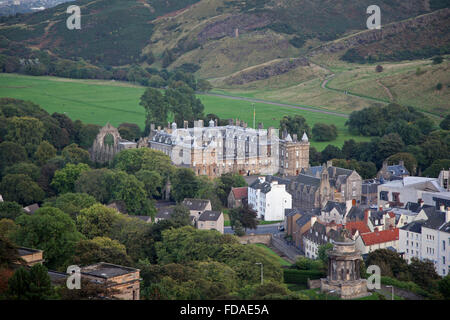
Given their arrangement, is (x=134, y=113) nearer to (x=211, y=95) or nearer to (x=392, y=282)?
(x=211, y=95)

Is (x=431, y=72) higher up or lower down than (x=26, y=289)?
higher up

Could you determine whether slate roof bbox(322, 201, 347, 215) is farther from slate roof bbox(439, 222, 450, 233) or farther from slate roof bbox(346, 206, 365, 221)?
slate roof bbox(439, 222, 450, 233)

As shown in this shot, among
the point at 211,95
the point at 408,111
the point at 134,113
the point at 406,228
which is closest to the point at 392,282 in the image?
the point at 406,228

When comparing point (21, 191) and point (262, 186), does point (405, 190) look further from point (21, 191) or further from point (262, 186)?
point (21, 191)

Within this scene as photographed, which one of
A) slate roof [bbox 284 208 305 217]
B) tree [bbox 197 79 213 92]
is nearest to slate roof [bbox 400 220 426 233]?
slate roof [bbox 284 208 305 217]

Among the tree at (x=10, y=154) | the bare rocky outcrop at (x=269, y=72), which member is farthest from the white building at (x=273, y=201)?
the bare rocky outcrop at (x=269, y=72)

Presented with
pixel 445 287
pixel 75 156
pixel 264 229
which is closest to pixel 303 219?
pixel 264 229

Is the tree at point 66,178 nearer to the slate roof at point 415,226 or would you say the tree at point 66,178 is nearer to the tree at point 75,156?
the tree at point 75,156
